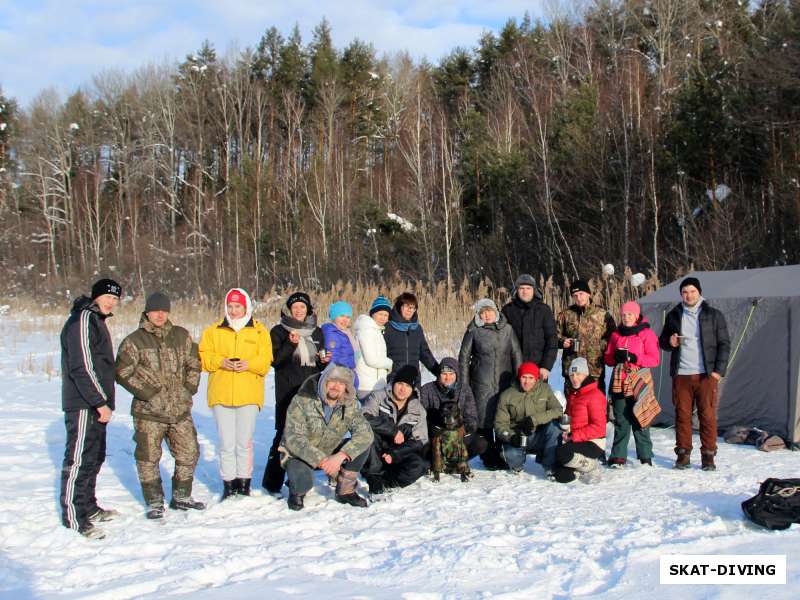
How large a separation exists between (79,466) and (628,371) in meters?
4.14

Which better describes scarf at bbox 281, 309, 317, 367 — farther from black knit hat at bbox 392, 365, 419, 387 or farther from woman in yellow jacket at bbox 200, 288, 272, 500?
black knit hat at bbox 392, 365, 419, 387

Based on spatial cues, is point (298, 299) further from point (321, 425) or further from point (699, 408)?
point (699, 408)

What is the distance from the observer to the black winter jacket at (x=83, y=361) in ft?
14.5

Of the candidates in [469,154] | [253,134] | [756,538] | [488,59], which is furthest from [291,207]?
[756,538]

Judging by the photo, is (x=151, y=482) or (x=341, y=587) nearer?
(x=341, y=587)

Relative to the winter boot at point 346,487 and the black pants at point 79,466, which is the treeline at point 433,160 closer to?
the winter boot at point 346,487

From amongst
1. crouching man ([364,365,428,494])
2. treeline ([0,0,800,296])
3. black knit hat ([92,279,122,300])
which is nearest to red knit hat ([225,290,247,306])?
black knit hat ([92,279,122,300])

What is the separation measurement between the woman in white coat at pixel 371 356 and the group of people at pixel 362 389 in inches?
0.4

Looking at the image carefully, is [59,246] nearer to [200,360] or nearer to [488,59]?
[488,59]

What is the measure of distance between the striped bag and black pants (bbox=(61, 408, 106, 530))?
13.1ft

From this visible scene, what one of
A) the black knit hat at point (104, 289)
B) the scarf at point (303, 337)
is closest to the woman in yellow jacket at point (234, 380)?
the scarf at point (303, 337)

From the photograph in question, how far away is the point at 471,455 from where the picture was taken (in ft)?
19.9

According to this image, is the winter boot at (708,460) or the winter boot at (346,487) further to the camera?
Result: the winter boot at (708,460)

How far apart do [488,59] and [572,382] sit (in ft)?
86.5
